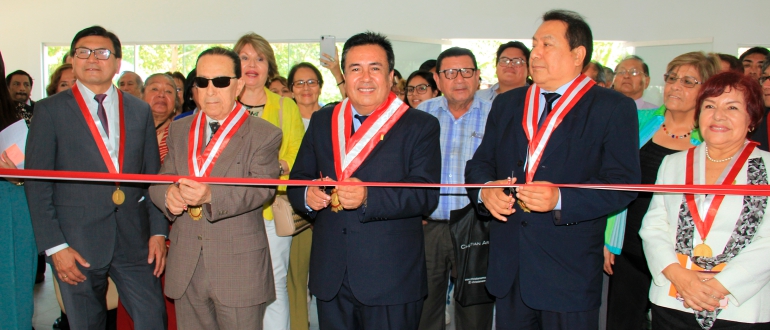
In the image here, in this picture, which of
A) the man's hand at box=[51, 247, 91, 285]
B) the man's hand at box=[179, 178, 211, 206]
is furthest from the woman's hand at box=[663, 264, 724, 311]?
the man's hand at box=[51, 247, 91, 285]

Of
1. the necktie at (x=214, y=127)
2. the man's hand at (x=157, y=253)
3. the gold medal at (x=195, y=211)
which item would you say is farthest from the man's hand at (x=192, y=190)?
the man's hand at (x=157, y=253)

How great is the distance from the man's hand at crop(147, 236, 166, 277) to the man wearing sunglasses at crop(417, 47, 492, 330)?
61.9 inches

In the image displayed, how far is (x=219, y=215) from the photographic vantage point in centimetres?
252

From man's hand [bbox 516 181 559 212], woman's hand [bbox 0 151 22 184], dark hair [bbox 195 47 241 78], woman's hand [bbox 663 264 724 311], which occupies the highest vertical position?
dark hair [bbox 195 47 241 78]

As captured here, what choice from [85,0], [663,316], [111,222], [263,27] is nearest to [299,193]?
[111,222]

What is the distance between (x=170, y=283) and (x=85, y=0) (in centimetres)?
1116

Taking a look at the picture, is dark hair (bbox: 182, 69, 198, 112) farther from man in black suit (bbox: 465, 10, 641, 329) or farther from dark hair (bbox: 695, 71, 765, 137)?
dark hair (bbox: 695, 71, 765, 137)

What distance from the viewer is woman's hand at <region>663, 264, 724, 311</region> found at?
7.22 ft

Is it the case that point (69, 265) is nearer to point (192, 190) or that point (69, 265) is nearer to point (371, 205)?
point (192, 190)

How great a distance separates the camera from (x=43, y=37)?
11.8m

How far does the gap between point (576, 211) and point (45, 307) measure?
4.73 m

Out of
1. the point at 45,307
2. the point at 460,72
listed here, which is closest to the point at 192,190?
the point at 460,72

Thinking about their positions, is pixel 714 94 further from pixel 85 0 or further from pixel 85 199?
pixel 85 0

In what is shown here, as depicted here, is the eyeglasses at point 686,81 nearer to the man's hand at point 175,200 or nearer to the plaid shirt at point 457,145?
the plaid shirt at point 457,145
